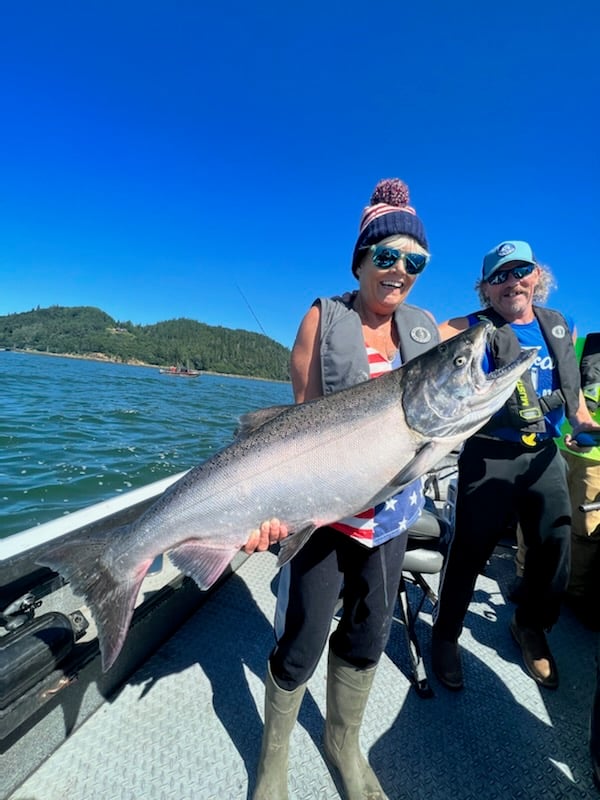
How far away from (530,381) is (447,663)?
2319 millimetres

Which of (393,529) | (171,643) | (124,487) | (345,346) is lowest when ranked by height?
(124,487)

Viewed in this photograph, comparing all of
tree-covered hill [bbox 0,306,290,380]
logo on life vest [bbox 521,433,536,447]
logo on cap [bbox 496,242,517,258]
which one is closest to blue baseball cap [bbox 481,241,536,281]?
logo on cap [bbox 496,242,517,258]

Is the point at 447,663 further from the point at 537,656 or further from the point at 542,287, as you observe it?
the point at 542,287

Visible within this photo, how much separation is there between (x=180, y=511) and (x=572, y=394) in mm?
3066

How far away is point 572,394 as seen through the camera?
3340 millimetres

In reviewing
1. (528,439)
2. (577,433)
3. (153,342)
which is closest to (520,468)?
(528,439)

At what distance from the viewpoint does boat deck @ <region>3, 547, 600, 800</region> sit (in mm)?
2502

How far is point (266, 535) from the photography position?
222cm

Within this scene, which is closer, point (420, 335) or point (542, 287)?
point (420, 335)

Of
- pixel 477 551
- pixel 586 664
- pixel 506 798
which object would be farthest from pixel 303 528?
pixel 586 664

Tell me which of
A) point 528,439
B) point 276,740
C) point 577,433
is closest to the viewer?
point 276,740

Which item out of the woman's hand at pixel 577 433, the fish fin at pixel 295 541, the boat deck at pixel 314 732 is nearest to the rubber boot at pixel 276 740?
the boat deck at pixel 314 732

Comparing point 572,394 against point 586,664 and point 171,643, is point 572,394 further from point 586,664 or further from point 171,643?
point 171,643

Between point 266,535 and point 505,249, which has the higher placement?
point 505,249
